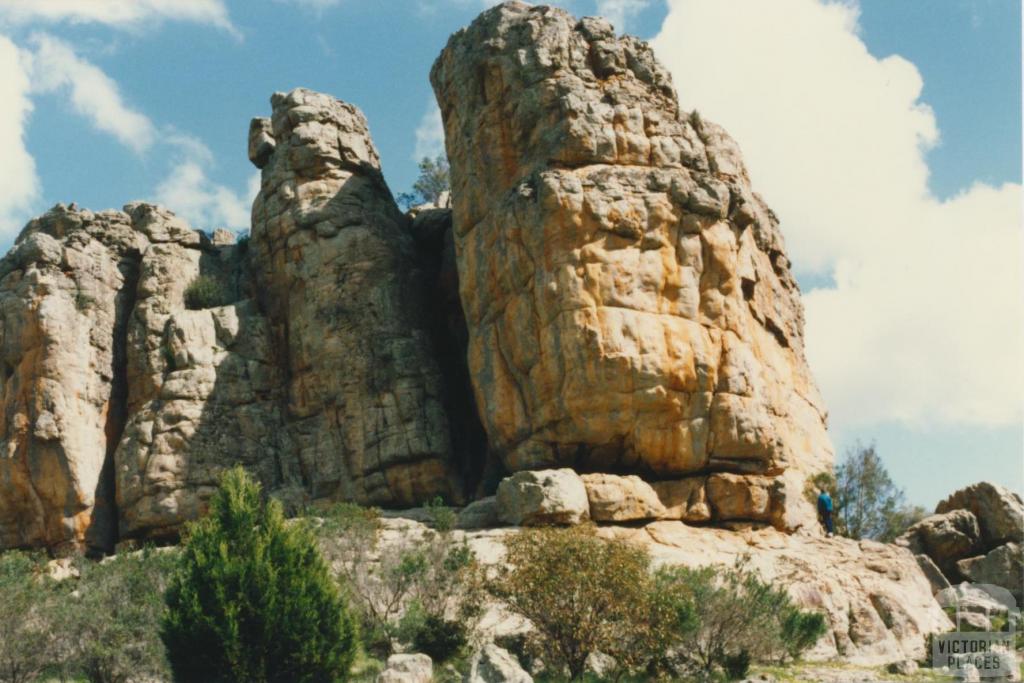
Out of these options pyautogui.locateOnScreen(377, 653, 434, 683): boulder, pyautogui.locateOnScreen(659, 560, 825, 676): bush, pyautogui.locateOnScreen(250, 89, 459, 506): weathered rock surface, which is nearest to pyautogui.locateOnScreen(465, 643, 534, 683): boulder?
pyautogui.locateOnScreen(377, 653, 434, 683): boulder

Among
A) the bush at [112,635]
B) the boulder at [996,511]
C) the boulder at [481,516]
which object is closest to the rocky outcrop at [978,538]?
the boulder at [996,511]

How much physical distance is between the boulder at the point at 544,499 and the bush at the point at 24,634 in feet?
40.1

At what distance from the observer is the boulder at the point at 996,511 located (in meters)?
41.6

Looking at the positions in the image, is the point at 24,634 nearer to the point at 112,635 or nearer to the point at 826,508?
the point at 112,635

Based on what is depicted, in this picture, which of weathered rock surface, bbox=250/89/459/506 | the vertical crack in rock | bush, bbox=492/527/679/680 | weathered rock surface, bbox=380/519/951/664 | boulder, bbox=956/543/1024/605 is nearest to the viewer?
bush, bbox=492/527/679/680

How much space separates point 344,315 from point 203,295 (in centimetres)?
645

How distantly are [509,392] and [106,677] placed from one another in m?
14.9

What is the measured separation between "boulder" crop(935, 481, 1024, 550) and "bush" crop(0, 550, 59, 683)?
3300cm

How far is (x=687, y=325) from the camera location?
33969 mm

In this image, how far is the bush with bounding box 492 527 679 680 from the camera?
24.1m

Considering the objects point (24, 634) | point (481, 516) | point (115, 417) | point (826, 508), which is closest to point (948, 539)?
point (826, 508)

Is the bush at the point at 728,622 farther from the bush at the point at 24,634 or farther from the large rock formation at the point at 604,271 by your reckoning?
the bush at the point at 24,634

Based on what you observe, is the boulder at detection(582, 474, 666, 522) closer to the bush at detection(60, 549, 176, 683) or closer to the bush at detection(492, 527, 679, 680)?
the bush at detection(492, 527, 679, 680)

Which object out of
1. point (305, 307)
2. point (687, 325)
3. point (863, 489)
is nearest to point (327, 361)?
point (305, 307)
